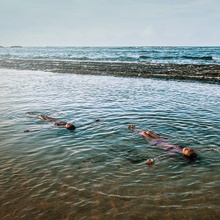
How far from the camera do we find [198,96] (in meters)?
17.2

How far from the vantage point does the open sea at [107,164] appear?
545 centimetres

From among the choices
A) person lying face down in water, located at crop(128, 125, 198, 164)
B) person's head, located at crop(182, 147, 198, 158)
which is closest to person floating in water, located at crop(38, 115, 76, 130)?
person lying face down in water, located at crop(128, 125, 198, 164)

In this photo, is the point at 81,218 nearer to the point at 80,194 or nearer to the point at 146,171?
the point at 80,194

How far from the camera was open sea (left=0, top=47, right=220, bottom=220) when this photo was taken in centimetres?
545

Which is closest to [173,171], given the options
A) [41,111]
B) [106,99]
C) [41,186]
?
[41,186]

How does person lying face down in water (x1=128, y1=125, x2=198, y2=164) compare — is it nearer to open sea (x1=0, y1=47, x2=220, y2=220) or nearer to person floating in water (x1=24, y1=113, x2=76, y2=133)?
open sea (x1=0, y1=47, x2=220, y2=220)

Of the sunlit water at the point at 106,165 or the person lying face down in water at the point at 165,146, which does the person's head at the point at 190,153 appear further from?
the sunlit water at the point at 106,165

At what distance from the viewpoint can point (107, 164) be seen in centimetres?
751

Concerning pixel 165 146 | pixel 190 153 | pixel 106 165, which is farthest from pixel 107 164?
pixel 190 153

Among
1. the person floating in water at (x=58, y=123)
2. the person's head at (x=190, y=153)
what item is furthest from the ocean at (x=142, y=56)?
the person's head at (x=190, y=153)

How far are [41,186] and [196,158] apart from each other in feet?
15.0

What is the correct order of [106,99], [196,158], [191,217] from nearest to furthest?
1. [191,217]
2. [196,158]
3. [106,99]

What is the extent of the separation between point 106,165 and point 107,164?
0.07 meters

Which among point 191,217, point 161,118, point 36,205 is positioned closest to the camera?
point 191,217
